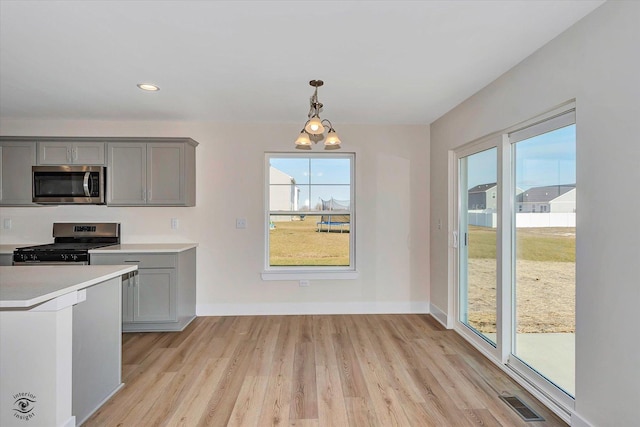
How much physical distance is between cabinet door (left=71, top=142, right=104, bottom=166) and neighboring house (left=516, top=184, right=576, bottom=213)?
432cm

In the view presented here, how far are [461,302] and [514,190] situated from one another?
1446mm

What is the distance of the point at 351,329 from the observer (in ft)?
11.9

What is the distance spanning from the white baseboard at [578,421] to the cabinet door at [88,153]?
4770 millimetres

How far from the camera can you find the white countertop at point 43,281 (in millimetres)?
1538

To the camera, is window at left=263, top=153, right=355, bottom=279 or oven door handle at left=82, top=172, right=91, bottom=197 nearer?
oven door handle at left=82, top=172, right=91, bottom=197

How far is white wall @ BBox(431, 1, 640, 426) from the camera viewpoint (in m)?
1.60

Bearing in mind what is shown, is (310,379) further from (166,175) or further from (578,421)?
(166,175)

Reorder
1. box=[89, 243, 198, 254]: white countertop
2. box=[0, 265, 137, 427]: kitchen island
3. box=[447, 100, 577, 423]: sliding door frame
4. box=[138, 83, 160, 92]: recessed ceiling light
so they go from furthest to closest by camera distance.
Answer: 1. box=[89, 243, 198, 254]: white countertop
2. box=[138, 83, 160, 92]: recessed ceiling light
3. box=[447, 100, 577, 423]: sliding door frame
4. box=[0, 265, 137, 427]: kitchen island

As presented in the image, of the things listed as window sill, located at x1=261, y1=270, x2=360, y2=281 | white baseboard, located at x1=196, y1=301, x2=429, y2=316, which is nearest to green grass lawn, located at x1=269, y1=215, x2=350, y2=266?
window sill, located at x1=261, y1=270, x2=360, y2=281

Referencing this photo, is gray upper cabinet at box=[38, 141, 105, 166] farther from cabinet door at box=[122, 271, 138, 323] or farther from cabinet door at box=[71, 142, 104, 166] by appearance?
cabinet door at box=[122, 271, 138, 323]

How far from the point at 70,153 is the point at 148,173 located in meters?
0.89

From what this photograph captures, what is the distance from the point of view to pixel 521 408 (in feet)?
7.14

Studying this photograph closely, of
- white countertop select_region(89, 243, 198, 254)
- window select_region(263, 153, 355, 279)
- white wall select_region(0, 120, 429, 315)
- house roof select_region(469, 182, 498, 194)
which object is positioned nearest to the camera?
house roof select_region(469, 182, 498, 194)

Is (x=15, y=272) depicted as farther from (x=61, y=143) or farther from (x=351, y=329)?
(x=351, y=329)
